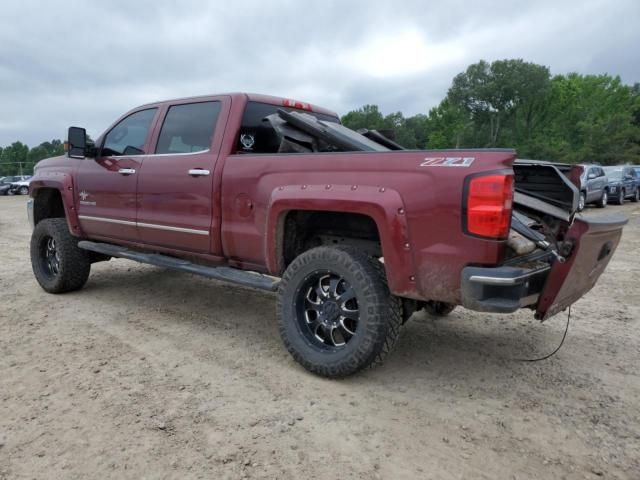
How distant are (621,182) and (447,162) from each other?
64.8 feet

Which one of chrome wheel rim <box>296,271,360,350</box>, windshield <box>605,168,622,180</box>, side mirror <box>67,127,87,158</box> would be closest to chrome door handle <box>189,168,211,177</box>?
chrome wheel rim <box>296,271,360,350</box>

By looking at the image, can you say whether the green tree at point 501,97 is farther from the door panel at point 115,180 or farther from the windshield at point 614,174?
the door panel at point 115,180

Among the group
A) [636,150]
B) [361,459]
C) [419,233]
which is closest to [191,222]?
[419,233]

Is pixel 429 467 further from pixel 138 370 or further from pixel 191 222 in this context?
pixel 191 222

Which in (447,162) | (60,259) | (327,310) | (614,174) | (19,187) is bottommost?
(19,187)

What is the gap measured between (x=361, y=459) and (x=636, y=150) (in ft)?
143

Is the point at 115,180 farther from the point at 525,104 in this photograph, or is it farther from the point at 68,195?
the point at 525,104

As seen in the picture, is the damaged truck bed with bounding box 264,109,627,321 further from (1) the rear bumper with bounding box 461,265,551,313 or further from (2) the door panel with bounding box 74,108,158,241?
(2) the door panel with bounding box 74,108,158,241

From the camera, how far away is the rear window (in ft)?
13.0

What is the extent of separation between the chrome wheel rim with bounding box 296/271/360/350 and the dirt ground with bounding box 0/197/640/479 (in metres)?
0.27

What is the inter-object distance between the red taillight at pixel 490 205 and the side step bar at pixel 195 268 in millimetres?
1502

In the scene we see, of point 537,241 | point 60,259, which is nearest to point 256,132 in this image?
point 537,241

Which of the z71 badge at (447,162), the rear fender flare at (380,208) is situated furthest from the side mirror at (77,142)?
the z71 badge at (447,162)

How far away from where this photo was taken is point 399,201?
278 centimetres
